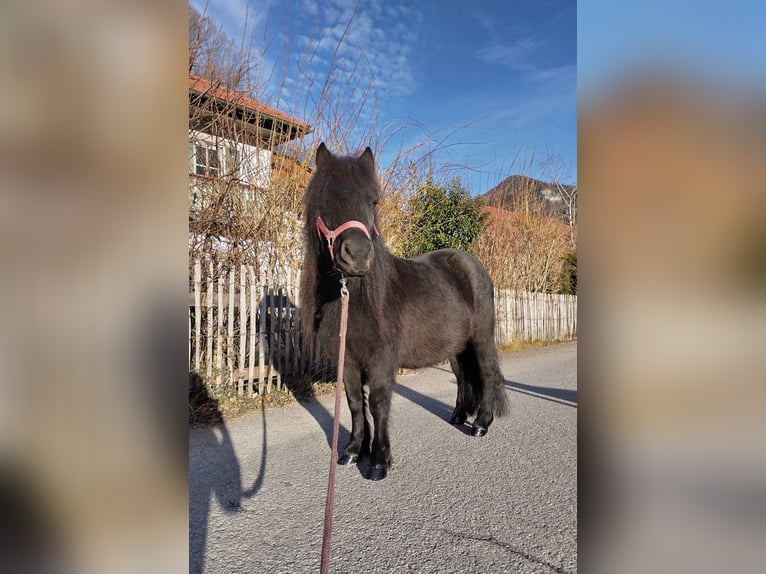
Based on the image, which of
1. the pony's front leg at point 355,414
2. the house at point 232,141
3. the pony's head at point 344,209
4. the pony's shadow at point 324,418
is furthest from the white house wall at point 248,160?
the pony's front leg at point 355,414

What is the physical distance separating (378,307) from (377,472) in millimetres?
1202

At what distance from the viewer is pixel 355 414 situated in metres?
3.49

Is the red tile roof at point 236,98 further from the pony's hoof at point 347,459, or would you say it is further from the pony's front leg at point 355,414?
the pony's hoof at point 347,459

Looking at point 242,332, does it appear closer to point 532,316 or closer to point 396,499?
point 396,499

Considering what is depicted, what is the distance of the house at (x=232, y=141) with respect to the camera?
544 cm

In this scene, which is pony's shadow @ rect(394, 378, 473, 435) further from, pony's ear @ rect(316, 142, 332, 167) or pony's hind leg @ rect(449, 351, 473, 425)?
pony's ear @ rect(316, 142, 332, 167)

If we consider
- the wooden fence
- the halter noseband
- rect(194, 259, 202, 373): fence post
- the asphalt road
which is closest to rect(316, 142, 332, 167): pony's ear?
the halter noseband

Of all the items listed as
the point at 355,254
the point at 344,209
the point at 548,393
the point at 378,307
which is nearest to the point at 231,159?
the point at 378,307

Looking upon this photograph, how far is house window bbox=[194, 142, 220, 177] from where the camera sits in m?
5.62

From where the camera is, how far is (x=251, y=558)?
207cm

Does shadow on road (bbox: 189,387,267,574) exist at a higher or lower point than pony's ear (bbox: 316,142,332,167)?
lower
